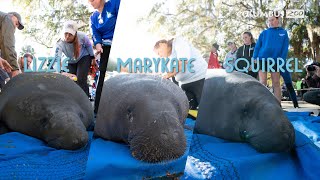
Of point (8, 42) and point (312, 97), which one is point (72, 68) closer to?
point (8, 42)

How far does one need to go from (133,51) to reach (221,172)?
2.27 feet

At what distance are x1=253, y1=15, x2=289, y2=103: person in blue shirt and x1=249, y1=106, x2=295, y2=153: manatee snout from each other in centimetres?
12

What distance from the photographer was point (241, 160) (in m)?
1.63

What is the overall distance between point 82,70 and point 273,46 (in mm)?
858

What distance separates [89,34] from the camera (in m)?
1.54

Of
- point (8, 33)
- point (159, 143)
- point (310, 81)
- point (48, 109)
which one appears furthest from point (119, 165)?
point (310, 81)

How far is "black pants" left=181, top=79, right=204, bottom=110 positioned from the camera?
1517 millimetres

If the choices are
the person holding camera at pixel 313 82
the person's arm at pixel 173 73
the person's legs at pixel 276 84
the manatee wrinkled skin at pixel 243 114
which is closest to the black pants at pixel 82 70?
the person's arm at pixel 173 73

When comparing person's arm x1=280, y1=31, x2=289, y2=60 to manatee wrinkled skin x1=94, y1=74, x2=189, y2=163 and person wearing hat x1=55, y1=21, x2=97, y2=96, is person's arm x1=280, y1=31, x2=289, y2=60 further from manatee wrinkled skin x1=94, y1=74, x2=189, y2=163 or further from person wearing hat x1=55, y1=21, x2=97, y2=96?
person wearing hat x1=55, y1=21, x2=97, y2=96

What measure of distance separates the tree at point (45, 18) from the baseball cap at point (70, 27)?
0.02 m

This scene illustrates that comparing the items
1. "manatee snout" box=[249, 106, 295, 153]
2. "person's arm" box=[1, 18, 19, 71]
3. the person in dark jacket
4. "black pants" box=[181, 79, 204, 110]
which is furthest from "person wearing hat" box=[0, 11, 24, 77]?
"manatee snout" box=[249, 106, 295, 153]

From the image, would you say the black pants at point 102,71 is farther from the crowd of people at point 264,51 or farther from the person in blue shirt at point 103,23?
the crowd of people at point 264,51

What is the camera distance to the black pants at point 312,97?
1.81 metres

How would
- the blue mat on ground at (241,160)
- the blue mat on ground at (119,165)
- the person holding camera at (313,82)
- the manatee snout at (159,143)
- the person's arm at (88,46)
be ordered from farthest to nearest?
the person holding camera at (313,82), the blue mat on ground at (241,160), the person's arm at (88,46), the blue mat on ground at (119,165), the manatee snout at (159,143)
